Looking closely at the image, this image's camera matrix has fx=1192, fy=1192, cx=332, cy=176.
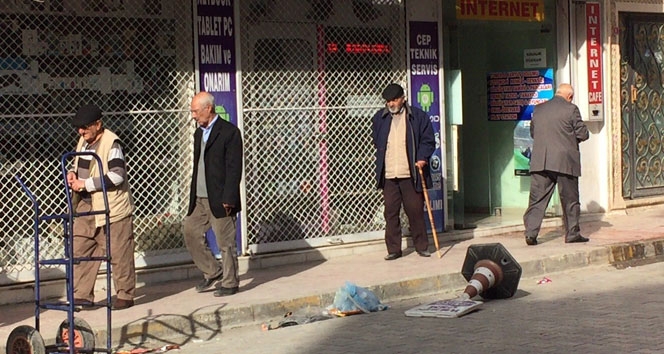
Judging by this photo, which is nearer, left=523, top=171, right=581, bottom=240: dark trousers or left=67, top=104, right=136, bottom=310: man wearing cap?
left=67, top=104, right=136, bottom=310: man wearing cap

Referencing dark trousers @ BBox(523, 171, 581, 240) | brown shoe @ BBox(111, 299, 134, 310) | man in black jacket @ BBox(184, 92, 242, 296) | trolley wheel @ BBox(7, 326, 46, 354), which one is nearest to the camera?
trolley wheel @ BBox(7, 326, 46, 354)

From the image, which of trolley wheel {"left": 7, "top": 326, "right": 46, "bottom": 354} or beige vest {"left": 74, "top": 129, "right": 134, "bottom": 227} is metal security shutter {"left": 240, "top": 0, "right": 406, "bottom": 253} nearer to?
beige vest {"left": 74, "top": 129, "right": 134, "bottom": 227}

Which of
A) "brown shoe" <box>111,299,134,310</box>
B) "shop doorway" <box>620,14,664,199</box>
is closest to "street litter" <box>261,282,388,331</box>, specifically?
"brown shoe" <box>111,299,134,310</box>

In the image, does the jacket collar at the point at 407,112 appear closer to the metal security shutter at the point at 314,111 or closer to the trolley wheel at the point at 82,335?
the metal security shutter at the point at 314,111

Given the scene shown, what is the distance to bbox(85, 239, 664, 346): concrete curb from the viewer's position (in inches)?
357

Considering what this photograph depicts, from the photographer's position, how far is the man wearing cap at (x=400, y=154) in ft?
39.6

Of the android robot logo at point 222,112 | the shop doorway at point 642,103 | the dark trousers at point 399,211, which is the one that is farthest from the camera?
the shop doorway at point 642,103

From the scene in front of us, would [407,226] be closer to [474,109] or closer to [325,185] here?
[325,185]

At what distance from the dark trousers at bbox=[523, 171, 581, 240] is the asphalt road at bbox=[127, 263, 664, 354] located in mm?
2251

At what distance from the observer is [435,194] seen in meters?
13.4

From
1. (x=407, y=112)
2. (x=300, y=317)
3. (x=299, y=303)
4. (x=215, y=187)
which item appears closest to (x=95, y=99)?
(x=215, y=187)

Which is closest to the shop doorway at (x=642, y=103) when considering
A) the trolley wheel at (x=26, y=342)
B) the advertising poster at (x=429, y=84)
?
the advertising poster at (x=429, y=84)

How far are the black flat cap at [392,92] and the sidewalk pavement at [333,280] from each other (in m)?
1.67

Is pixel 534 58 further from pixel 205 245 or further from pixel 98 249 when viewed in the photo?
pixel 98 249
